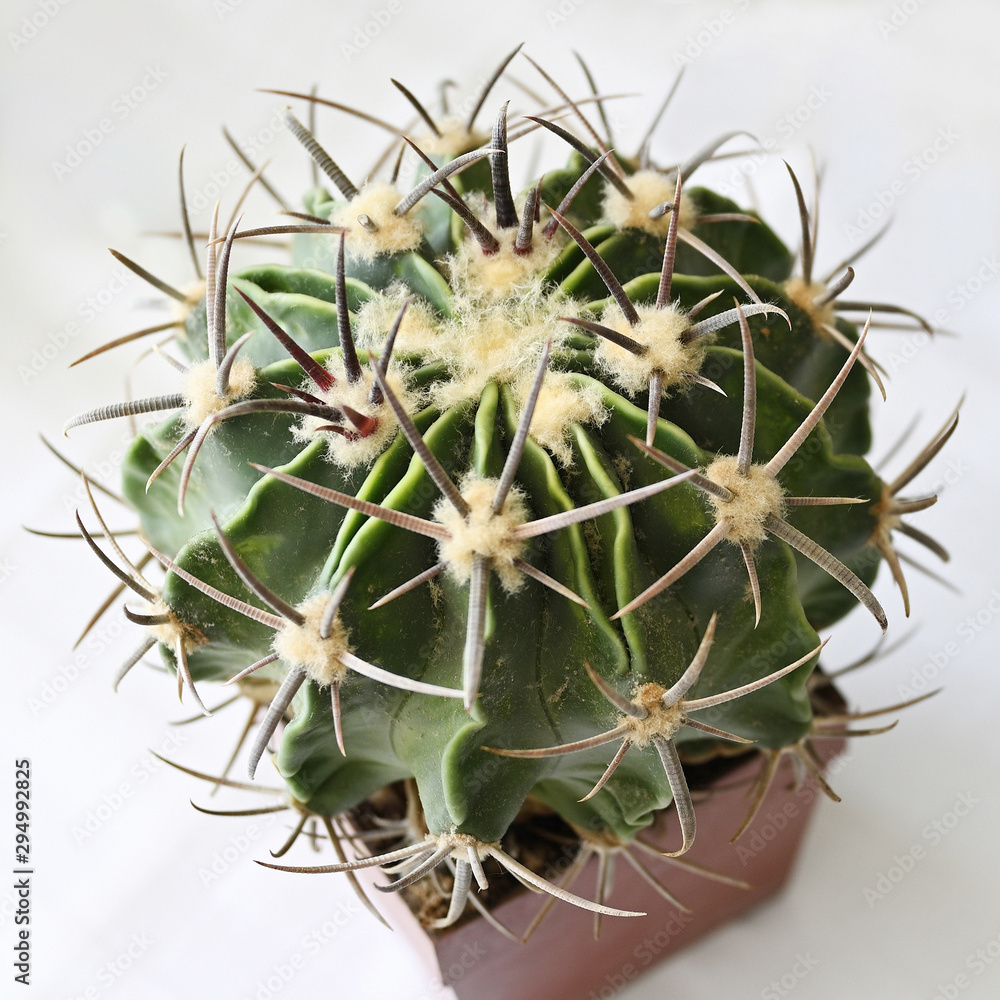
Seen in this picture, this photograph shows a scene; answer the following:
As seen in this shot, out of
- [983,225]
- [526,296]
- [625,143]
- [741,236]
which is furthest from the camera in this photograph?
[625,143]

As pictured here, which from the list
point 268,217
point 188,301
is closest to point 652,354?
point 188,301

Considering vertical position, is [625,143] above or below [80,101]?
above

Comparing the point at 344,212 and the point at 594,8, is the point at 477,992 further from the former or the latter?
the point at 594,8

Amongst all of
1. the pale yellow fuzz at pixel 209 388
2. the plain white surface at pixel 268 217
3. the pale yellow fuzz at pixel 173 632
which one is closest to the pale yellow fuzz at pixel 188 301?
the pale yellow fuzz at pixel 209 388

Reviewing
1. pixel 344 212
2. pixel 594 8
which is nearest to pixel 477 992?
pixel 344 212

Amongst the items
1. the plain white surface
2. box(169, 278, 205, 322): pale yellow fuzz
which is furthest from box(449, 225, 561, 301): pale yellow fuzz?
the plain white surface

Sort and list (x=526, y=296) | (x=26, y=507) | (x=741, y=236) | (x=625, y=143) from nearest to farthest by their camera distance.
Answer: (x=526, y=296) < (x=741, y=236) < (x=26, y=507) < (x=625, y=143)

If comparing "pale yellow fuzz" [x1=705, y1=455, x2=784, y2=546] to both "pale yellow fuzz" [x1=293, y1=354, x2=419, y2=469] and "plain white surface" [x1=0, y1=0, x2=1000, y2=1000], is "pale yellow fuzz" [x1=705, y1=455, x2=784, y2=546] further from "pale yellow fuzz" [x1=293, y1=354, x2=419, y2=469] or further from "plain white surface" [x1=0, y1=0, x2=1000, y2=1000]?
"plain white surface" [x1=0, y1=0, x2=1000, y2=1000]
